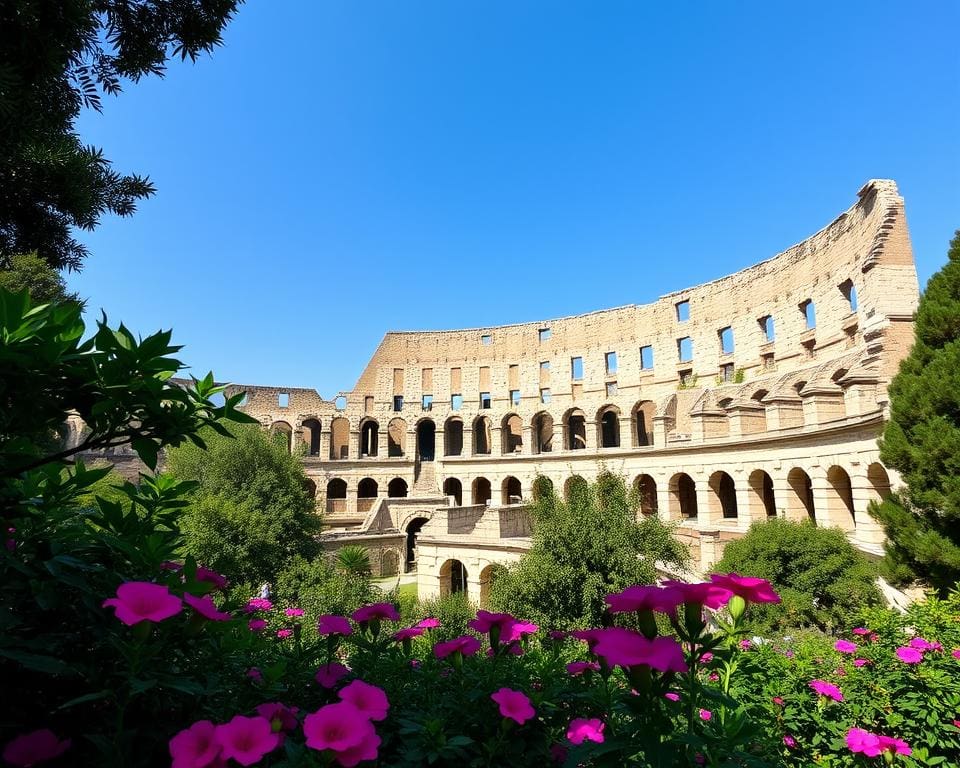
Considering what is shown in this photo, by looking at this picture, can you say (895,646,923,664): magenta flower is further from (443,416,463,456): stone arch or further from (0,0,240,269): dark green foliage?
(443,416,463,456): stone arch

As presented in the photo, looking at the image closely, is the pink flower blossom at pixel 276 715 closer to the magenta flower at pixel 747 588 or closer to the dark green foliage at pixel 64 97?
the magenta flower at pixel 747 588

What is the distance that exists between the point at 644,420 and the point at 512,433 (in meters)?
10.8

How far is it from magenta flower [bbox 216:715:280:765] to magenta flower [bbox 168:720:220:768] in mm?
23

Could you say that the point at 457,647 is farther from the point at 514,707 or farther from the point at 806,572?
the point at 806,572

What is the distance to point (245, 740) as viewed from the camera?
1460 mm

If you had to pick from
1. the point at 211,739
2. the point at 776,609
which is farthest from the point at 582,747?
the point at 776,609

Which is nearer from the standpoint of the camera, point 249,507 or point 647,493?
point 249,507

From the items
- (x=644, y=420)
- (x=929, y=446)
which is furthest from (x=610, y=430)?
(x=929, y=446)

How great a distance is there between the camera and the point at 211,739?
143cm

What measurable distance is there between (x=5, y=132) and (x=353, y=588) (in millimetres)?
16051

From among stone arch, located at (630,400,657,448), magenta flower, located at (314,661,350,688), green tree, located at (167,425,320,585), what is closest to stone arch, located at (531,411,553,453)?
stone arch, located at (630,400,657,448)

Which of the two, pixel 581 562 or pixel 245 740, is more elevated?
pixel 245 740

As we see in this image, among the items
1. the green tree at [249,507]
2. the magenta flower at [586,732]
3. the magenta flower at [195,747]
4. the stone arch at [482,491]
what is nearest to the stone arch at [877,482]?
the magenta flower at [586,732]

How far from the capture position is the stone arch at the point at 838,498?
16.8 meters
